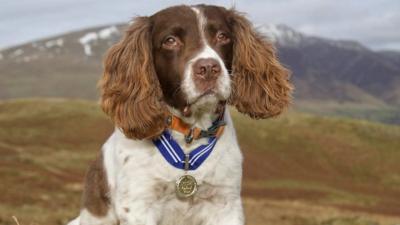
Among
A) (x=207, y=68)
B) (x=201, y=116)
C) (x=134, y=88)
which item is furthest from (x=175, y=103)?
(x=207, y=68)

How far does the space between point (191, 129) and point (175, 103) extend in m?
0.27

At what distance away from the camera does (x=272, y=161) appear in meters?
55.8

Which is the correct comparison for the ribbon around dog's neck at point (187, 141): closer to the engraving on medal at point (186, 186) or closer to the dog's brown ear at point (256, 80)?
the engraving on medal at point (186, 186)

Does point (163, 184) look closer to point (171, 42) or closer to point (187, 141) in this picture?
point (187, 141)

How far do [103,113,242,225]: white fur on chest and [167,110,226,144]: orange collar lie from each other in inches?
3.2

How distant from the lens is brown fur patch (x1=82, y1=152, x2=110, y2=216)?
6.91m

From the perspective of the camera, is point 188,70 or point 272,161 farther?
point 272,161

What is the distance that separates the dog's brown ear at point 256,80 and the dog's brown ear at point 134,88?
0.76 metres

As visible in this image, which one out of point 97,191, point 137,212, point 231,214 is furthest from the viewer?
point 97,191

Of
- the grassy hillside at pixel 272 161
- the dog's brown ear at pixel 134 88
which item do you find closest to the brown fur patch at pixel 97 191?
the dog's brown ear at pixel 134 88

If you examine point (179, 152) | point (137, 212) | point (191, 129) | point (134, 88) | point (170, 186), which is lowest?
point (137, 212)

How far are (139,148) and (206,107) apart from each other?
2.24 ft

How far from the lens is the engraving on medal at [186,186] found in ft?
21.1

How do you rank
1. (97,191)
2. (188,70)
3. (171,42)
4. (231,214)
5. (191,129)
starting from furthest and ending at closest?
(97,191) → (191,129) → (171,42) → (231,214) → (188,70)
